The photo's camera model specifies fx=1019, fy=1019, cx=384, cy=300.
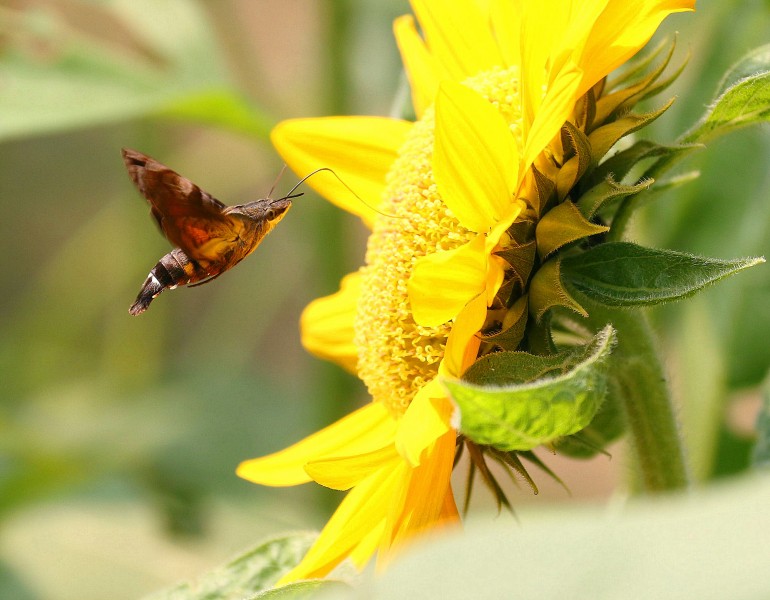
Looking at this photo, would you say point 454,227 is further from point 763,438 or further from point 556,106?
point 763,438

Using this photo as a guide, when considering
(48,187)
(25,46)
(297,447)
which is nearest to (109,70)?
(25,46)

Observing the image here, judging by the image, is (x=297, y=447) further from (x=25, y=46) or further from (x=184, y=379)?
(x=184, y=379)

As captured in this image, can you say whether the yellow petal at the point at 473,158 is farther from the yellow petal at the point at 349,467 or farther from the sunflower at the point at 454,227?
the yellow petal at the point at 349,467

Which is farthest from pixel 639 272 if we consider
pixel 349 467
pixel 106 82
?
pixel 106 82

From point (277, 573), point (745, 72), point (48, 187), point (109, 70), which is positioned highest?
point (48, 187)

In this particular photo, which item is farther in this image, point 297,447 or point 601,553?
point 297,447

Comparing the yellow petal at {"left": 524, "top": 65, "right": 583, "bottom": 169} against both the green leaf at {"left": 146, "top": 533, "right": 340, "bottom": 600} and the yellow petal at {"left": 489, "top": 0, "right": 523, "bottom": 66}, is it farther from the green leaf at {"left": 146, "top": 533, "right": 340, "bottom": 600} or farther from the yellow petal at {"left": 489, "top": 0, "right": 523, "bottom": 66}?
the green leaf at {"left": 146, "top": 533, "right": 340, "bottom": 600}
